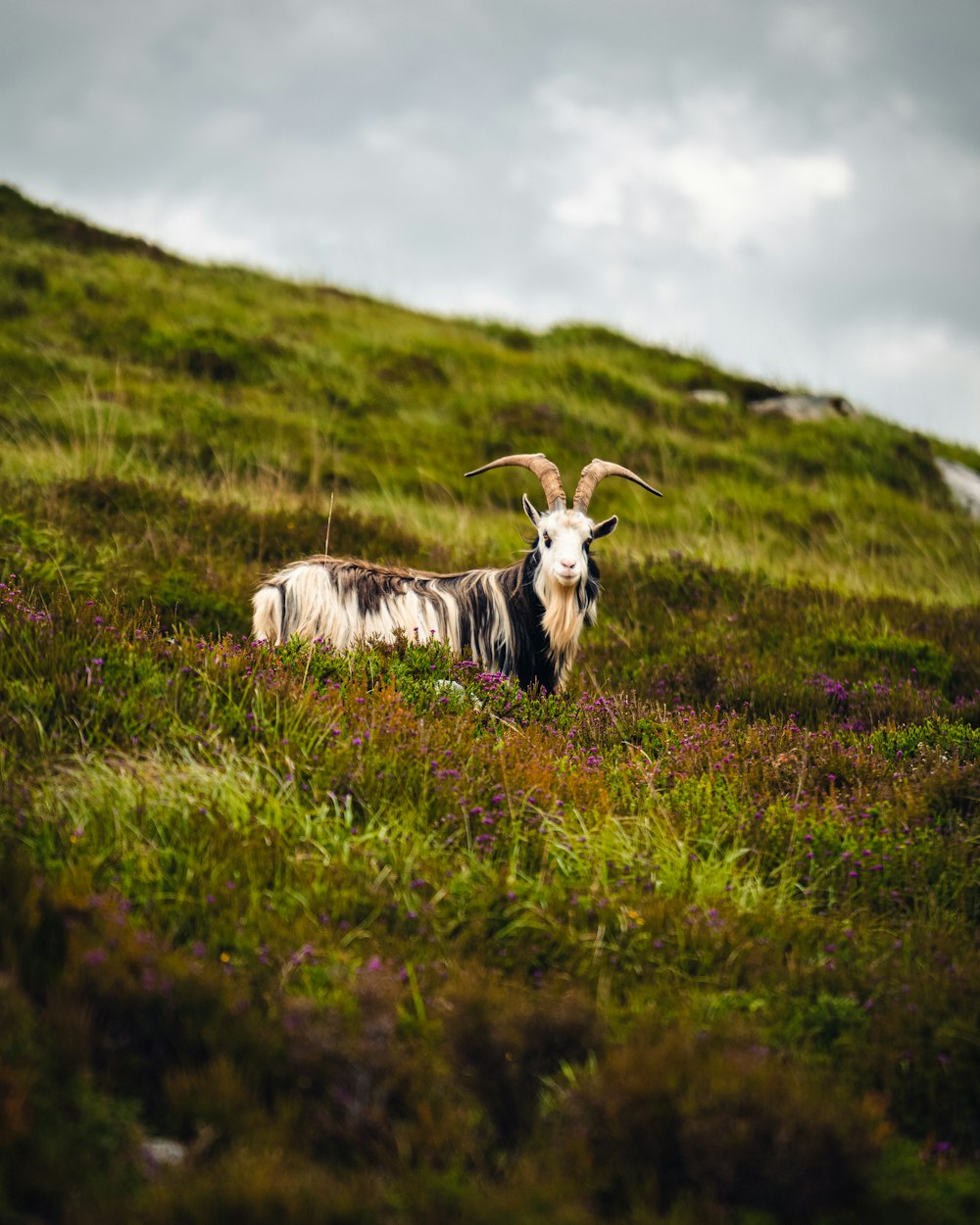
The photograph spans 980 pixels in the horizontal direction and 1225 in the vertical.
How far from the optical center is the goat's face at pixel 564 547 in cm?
629

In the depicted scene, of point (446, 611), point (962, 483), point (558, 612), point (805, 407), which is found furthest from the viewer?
point (805, 407)

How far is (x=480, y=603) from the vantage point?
6.71 meters

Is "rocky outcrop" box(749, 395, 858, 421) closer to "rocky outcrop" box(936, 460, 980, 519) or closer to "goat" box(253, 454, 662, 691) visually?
"rocky outcrop" box(936, 460, 980, 519)

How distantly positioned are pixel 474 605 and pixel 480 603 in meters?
0.04

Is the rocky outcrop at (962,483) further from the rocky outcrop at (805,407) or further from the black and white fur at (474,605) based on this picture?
the black and white fur at (474,605)

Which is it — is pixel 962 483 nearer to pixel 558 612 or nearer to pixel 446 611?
pixel 558 612

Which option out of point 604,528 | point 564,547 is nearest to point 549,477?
point 604,528

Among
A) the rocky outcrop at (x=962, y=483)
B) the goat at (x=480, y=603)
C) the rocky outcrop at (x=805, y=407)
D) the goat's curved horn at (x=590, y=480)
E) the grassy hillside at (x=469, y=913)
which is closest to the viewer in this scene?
the grassy hillside at (x=469, y=913)

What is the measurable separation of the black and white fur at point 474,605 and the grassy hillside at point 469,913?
51 cm

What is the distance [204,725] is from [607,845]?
185 centimetres

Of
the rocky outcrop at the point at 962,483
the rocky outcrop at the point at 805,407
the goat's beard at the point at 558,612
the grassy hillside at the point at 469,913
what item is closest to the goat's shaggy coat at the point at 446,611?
the goat's beard at the point at 558,612

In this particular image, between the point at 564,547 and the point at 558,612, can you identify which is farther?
the point at 558,612

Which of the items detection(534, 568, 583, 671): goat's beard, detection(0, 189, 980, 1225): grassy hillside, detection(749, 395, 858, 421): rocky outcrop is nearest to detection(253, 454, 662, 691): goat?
detection(534, 568, 583, 671): goat's beard

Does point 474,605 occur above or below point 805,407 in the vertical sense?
below
